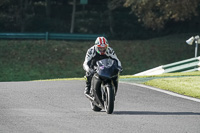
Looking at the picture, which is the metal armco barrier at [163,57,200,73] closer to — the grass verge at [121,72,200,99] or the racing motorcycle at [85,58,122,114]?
the grass verge at [121,72,200,99]

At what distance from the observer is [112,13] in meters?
45.3

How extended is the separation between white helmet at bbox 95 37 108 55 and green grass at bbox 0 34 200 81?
16.3m

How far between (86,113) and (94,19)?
33779 mm

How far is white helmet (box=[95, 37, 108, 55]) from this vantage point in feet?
36.8

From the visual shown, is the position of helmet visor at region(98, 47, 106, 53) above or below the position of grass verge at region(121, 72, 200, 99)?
above

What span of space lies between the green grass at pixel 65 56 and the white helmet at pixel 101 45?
1627 centimetres

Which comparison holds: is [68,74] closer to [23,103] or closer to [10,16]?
[10,16]

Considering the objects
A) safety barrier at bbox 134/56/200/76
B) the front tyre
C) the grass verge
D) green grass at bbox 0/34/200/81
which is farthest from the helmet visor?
green grass at bbox 0/34/200/81

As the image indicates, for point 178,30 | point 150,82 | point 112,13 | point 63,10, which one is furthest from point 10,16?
point 150,82

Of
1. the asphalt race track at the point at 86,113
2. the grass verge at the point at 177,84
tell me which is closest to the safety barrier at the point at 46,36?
the grass verge at the point at 177,84

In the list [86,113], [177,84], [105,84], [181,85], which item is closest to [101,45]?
[105,84]

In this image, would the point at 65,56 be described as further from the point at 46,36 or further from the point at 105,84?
the point at 105,84

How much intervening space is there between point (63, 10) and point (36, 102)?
3345 cm

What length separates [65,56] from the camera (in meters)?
31.8
